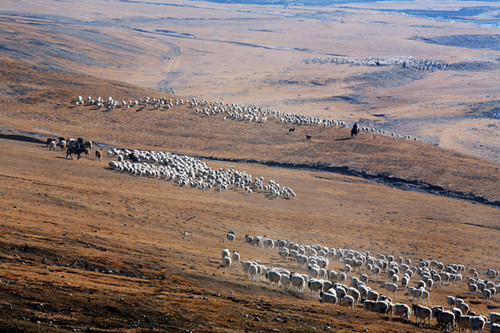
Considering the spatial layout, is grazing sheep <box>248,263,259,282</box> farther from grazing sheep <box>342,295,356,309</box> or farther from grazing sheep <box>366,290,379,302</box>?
grazing sheep <box>366,290,379,302</box>

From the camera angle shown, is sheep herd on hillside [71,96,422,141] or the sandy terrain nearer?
sheep herd on hillside [71,96,422,141]

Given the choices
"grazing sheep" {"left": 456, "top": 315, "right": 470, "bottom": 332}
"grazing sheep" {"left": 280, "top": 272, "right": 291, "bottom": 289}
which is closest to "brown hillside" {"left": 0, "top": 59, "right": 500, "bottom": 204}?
"grazing sheep" {"left": 456, "top": 315, "right": 470, "bottom": 332}

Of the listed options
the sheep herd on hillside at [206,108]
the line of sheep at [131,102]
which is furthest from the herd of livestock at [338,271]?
the sheep herd on hillside at [206,108]

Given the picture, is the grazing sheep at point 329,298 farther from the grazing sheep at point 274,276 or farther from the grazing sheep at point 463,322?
the grazing sheep at point 463,322

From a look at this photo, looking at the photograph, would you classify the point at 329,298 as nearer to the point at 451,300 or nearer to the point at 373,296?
the point at 373,296

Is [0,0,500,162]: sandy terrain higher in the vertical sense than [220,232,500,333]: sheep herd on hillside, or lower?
higher

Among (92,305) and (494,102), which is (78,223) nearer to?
(92,305)

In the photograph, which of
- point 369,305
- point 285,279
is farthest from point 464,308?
point 285,279
